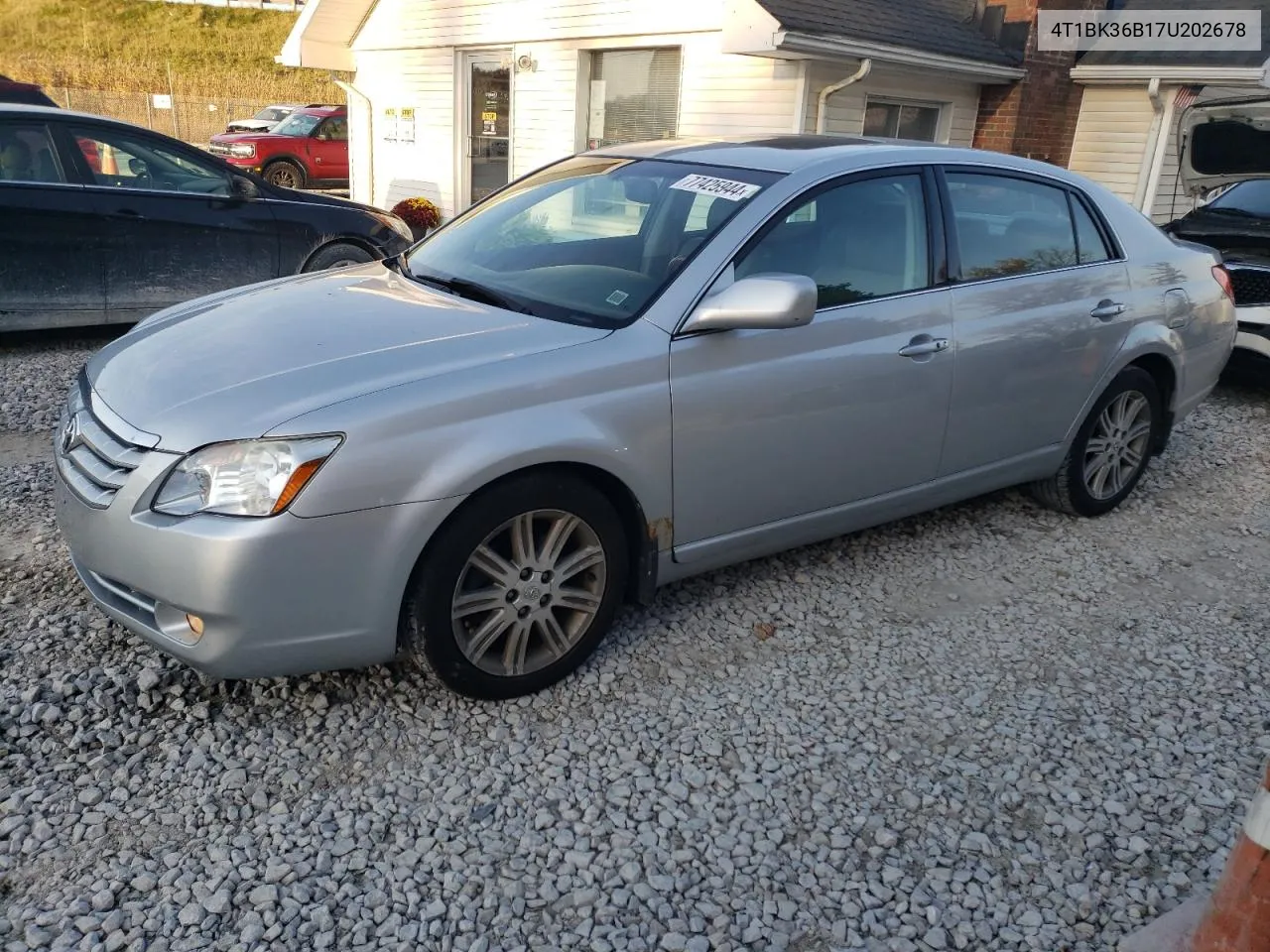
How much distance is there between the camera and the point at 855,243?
3760 mm

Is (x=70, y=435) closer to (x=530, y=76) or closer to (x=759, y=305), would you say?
(x=759, y=305)

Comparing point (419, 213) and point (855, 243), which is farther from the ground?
point (855, 243)

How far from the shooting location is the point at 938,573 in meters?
4.33

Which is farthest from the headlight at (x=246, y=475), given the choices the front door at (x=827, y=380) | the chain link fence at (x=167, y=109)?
the chain link fence at (x=167, y=109)

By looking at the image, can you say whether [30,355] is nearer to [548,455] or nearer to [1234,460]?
[548,455]

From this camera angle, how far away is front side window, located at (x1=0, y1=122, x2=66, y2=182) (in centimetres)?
647

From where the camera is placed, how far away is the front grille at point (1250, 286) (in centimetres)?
689

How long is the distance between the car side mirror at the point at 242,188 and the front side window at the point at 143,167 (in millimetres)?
40

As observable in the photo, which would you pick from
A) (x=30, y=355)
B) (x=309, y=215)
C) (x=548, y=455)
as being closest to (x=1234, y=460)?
→ (x=548, y=455)

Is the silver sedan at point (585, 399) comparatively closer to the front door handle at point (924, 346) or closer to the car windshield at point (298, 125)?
the front door handle at point (924, 346)

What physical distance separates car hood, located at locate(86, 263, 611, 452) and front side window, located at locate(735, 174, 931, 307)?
791mm

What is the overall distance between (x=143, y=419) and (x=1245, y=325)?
6.90 metres

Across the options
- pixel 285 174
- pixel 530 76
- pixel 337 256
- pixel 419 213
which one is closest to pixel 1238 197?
pixel 337 256

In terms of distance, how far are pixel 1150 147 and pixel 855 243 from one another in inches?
388
